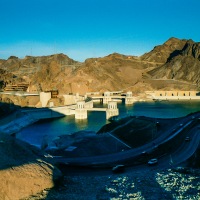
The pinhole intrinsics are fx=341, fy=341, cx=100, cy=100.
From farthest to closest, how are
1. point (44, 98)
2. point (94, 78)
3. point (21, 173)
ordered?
point (94, 78) → point (44, 98) → point (21, 173)

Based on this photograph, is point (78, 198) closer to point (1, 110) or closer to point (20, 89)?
point (1, 110)

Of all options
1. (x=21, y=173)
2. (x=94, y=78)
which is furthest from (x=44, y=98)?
(x=21, y=173)

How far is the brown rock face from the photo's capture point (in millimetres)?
15821

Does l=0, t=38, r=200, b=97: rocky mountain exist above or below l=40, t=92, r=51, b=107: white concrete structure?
above

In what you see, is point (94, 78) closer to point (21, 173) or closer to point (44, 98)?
point (44, 98)

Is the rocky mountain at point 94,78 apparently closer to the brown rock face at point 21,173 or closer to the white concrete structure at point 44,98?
the white concrete structure at point 44,98

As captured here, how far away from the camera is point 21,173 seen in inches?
658

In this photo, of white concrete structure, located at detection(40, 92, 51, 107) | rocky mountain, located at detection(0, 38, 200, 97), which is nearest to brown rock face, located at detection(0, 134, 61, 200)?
white concrete structure, located at detection(40, 92, 51, 107)

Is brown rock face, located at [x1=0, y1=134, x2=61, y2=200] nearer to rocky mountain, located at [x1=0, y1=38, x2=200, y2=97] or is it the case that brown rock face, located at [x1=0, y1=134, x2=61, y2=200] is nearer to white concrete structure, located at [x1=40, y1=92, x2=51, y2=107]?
white concrete structure, located at [x1=40, y1=92, x2=51, y2=107]

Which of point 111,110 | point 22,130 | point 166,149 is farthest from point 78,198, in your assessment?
point 111,110

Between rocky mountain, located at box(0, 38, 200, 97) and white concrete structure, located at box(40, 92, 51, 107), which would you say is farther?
rocky mountain, located at box(0, 38, 200, 97)

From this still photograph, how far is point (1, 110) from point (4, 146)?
5881 cm

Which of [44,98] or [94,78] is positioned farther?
[94,78]

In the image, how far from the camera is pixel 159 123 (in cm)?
4000
